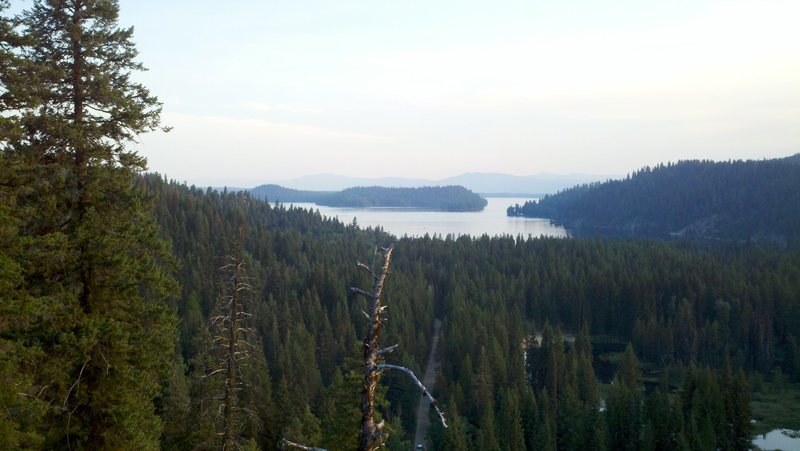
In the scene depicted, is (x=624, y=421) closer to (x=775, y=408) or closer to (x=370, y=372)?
(x=775, y=408)

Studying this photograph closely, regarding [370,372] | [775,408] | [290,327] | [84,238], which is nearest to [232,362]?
[84,238]

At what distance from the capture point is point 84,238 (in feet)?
42.2

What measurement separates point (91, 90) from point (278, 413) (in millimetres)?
27984

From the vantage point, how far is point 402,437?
140 feet

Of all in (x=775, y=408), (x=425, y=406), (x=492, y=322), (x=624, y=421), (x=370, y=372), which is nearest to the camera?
(x=370, y=372)

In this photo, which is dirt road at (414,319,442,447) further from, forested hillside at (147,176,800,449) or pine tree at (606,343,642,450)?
pine tree at (606,343,642,450)

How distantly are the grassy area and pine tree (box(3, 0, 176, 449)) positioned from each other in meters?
51.3

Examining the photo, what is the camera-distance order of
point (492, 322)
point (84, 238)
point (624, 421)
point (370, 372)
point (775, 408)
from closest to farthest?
1. point (370, 372)
2. point (84, 238)
3. point (624, 421)
4. point (775, 408)
5. point (492, 322)

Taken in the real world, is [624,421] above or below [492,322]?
below

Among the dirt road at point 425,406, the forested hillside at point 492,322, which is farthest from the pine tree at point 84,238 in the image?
the dirt road at point 425,406

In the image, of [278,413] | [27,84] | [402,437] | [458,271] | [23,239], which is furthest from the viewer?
[458,271]

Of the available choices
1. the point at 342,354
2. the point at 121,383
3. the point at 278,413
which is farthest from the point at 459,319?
the point at 121,383

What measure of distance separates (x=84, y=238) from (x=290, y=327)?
53754 mm

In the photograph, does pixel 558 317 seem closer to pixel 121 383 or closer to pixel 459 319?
pixel 459 319
